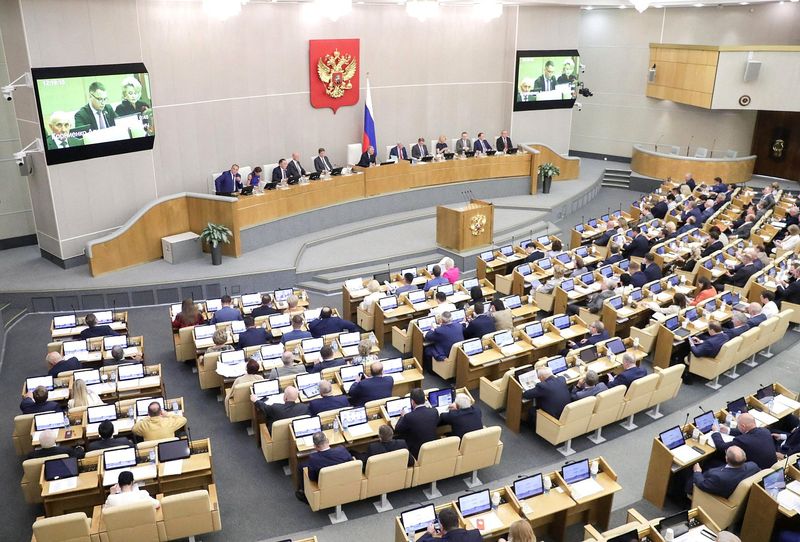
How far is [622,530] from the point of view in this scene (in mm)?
6355

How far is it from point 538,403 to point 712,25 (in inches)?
728

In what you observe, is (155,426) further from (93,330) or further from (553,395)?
(553,395)

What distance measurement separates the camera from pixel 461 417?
8164mm

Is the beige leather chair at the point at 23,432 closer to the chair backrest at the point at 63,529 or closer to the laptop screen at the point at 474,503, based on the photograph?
the chair backrest at the point at 63,529

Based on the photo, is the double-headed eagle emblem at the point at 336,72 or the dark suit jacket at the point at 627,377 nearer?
the dark suit jacket at the point at 627,377

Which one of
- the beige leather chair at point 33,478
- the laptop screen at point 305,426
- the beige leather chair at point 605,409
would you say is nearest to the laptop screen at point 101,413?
the beige leather chair at point 33,478

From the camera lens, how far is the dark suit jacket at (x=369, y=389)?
8828 millimetres

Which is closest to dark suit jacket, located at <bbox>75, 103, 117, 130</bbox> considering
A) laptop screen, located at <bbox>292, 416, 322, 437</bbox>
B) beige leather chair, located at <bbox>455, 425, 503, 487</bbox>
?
laptop screen, located at <bbox>292, 416, 322, 437</bbox>

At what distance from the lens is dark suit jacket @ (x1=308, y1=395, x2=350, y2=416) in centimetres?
845

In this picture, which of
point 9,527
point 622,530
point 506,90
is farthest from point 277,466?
point 506,90

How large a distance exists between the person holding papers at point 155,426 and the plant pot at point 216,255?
21.4 ft

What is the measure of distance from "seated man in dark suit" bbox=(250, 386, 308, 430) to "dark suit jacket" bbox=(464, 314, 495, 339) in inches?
133

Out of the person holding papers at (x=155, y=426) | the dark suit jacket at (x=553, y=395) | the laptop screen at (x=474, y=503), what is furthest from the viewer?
the dark suit jacket at (x=553, y=395)

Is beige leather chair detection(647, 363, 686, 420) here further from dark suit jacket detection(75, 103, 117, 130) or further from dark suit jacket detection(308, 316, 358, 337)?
dark suit jacket detection(75, 103, 117, 130)
